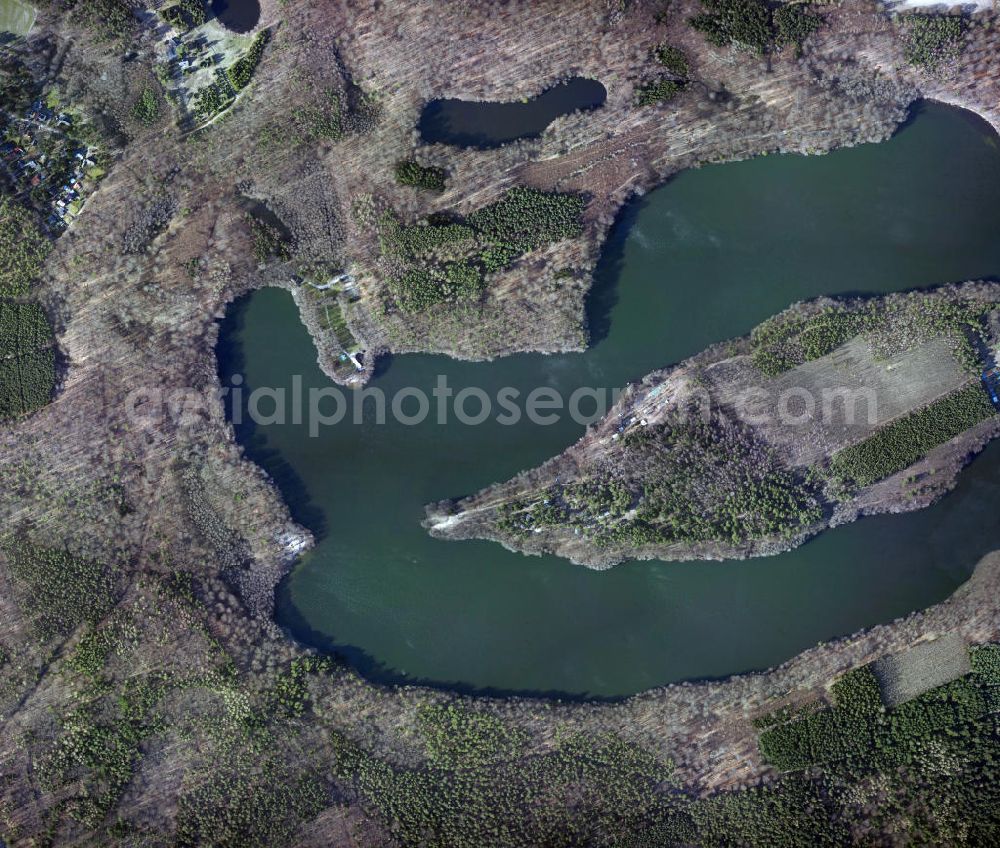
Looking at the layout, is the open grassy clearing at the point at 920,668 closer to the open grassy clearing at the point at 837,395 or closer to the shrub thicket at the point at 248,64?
the open grassy clearing at the point at 837,395

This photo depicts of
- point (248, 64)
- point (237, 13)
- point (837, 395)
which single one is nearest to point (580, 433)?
point (837, 395)

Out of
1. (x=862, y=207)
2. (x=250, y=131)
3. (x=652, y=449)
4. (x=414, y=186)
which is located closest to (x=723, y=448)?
(x=652, y=449)

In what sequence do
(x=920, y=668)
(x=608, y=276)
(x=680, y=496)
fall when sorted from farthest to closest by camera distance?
(x=608, y=276) < (x=680, y=496) < (x=920, y=668)

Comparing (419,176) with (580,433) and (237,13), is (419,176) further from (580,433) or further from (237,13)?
(580,433)

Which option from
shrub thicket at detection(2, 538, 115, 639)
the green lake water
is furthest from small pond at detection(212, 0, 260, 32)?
shrub thicket at detection(2, 538, 115, 639)

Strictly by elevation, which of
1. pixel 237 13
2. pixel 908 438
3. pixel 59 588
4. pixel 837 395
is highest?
pixel 237 13
